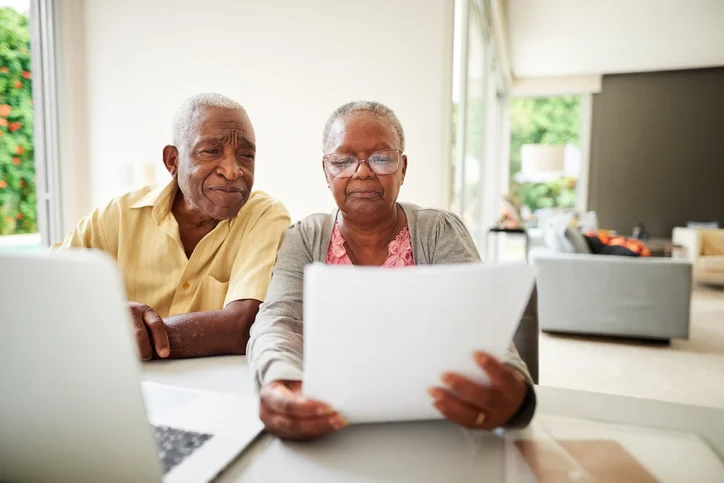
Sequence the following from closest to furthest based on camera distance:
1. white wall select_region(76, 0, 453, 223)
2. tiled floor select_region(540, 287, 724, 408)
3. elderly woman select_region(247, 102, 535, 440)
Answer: elderly woman select_region(247, 102, 535, 440)
white wall select_region(76, 0, 453, 223)
tiled floor select_region(540, 287, 724, 408)

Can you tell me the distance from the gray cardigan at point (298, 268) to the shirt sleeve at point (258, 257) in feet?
0.33

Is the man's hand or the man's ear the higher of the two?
the man's ear

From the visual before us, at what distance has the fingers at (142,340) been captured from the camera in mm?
950

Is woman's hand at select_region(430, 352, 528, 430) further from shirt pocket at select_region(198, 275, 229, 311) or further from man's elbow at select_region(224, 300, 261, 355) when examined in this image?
shirt pocket at select_region(198, 275, 229, 311)

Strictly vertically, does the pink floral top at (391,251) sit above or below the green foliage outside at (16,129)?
below

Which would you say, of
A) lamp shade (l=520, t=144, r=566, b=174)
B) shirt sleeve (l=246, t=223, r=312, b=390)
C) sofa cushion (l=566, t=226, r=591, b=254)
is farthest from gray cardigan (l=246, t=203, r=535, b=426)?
lamp shade (l=520, t=144, r=566, b=174)

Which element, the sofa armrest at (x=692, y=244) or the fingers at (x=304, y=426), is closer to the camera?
the fingers at (x=304, y=426)

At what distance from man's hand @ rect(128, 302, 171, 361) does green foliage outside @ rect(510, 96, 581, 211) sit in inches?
328

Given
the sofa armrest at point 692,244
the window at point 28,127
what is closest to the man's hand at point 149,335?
the window at point 28,127

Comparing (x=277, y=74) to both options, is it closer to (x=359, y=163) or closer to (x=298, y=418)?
(x=359, y=163)

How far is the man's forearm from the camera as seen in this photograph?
98 cm

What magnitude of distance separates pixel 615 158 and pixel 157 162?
678 centimetres

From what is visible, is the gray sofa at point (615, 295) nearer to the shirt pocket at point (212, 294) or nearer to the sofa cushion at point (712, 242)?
the shirt pocket at point (212, 294)

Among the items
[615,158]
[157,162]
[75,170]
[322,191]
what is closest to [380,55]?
[322,191]
